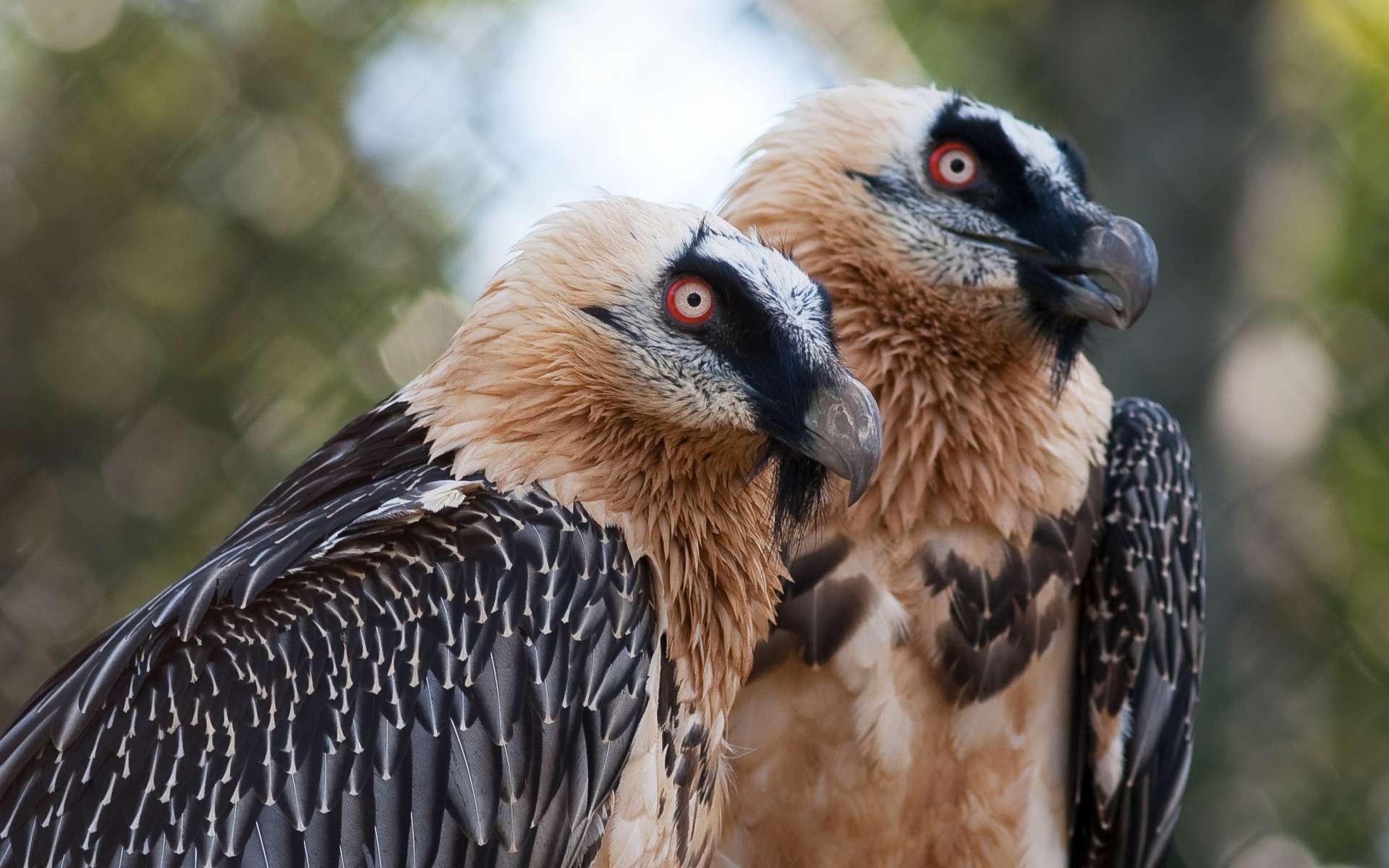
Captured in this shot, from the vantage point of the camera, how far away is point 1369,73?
4.41 metres

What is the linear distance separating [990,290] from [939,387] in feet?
0.70

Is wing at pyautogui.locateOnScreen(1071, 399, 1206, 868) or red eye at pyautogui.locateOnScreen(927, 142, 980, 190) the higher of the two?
red eye at pyautogui.locateOnScreen(927, 142, 980, 190)

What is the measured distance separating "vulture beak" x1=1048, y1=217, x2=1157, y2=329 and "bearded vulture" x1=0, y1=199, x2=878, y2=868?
0.71 metres

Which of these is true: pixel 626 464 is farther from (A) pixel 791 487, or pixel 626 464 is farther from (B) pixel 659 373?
(A) pixel 791 487

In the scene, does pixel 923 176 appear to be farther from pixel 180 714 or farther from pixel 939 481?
pixel 180 714

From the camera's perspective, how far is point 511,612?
2150 mm

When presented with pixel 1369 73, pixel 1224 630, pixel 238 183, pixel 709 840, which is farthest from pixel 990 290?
pixel 238 183

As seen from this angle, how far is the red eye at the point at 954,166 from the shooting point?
301cm

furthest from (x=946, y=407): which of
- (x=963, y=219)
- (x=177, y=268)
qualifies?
(x=177, y=268)

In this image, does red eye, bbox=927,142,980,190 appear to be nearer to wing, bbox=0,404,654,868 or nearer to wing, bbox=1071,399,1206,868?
wing, bbox=1071,399,1206,868

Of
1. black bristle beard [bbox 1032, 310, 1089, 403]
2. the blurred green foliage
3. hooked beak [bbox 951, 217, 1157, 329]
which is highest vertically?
hooked beak [bbox 951, 217, 1157, 329]

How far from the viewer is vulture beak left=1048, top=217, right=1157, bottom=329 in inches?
110

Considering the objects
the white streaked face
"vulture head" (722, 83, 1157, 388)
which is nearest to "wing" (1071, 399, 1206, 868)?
"vulture head" (722, 83, 1157, 388)

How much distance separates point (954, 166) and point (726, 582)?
1107 millimetres
